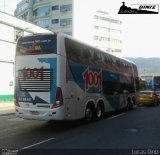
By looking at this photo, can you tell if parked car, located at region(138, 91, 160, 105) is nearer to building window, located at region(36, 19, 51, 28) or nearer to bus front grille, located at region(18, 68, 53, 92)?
bus front grille, located at region(18, 68, 53, 92)

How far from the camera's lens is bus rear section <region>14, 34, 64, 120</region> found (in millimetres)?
13805

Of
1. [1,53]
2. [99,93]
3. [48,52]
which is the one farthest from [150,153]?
[1,53]

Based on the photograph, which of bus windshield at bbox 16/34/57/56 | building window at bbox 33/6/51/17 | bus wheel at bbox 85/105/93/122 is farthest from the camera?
building window at bbox 33/6/51/17

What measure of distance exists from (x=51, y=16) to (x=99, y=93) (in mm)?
66271

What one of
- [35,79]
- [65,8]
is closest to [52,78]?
[35,79]

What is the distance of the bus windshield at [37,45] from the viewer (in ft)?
46.1

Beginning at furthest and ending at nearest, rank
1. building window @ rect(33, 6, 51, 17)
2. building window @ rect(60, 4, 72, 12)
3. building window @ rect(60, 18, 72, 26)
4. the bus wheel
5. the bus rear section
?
building window @ rect(33, 6, 51, 17)
building window @ rect(60, 4, 72, 12)
building window @ rect(60, 18, 72, 26)
the bus wheel
the bus rear section

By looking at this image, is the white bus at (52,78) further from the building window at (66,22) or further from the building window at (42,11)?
the building window at (42,11)

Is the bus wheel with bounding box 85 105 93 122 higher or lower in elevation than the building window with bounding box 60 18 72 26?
lower

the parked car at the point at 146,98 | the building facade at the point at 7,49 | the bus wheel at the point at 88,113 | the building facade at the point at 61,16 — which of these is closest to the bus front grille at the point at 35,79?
the bus wheel at the point at 88,113

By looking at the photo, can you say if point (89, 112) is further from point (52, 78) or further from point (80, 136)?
point (80, 136)

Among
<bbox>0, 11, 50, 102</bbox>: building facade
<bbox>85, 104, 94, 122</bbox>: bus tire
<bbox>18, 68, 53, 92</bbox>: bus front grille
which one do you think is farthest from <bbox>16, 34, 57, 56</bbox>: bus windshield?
<bbox>0, 11, 50, 102</bbox>: building facade

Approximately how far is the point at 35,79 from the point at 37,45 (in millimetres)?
1361

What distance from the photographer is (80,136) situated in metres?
12.9
